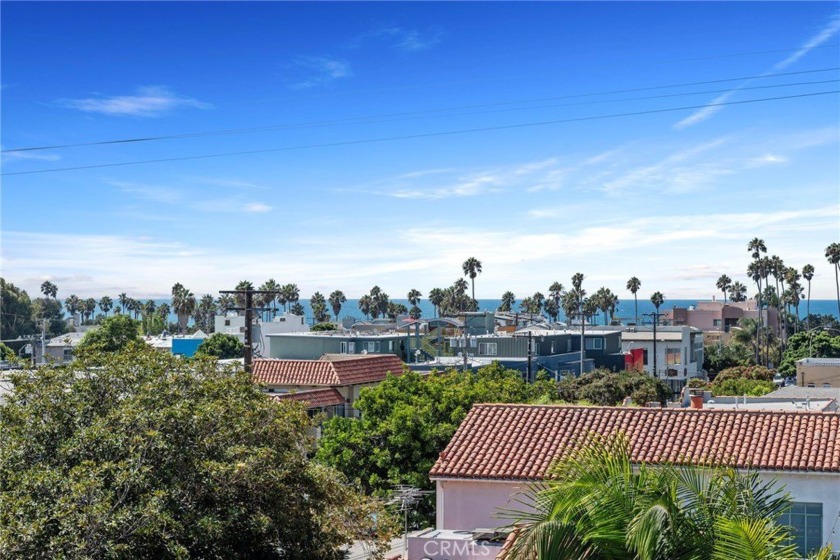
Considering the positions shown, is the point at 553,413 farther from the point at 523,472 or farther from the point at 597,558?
the point at 597,558

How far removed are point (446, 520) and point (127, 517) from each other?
858 centimetres

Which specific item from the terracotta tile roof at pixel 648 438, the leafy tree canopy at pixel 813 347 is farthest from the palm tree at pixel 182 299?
the terracotta tile roof at pixel 648 438

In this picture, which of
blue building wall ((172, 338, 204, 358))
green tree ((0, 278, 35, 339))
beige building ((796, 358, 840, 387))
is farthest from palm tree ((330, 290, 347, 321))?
beige building ((796, 358, 840, 387))

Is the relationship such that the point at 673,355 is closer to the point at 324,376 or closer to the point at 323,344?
the point at 323,344

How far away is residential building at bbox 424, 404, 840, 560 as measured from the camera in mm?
20031

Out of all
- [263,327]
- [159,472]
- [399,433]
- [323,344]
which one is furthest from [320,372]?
[263,327]

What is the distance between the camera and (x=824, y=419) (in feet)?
72.2

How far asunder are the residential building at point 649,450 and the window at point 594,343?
222 feet

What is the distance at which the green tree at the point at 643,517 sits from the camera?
11.0 metres

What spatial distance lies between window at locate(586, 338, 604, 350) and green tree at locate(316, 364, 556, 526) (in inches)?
2175

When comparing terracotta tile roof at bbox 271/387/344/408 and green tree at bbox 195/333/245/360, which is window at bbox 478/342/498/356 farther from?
terracotta tile roof at bbox 271/387/344/408

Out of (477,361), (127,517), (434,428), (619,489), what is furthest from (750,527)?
(477,361)

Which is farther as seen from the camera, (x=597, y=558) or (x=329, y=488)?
(x=329, y=488)

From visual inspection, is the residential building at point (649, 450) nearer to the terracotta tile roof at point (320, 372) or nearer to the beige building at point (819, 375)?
the terracotta tile roof at point (320, 372)
